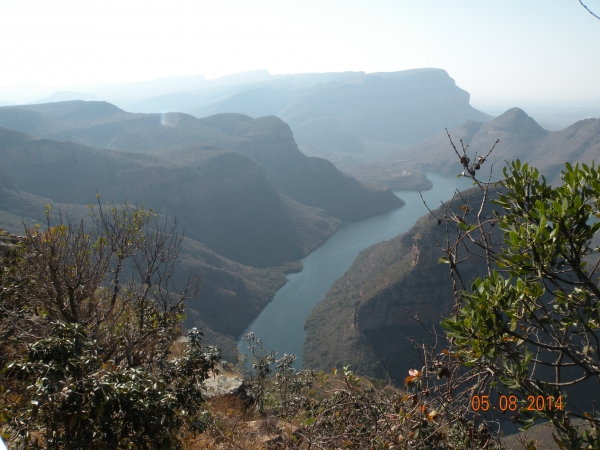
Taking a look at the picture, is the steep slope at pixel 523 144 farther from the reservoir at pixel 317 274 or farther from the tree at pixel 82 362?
the tree at pixel 82 362

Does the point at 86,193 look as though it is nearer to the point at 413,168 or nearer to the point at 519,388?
the point at 519,388

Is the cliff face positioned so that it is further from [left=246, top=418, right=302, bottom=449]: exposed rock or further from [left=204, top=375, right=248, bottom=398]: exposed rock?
[left=246, top=418, right=302, bottom=449]: exposed rock

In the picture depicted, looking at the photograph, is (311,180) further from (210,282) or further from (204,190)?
(210,282)

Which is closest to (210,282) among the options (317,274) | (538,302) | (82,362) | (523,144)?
(317,274)

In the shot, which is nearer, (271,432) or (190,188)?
(271,432)

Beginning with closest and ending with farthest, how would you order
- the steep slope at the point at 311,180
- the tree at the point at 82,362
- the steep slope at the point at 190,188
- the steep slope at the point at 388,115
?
1. the tree at the point at 82,362
2. the steep slope at the point at 190,188
3. the steep slope at the point at 311,180
4. the steep slope at the point at 388,115

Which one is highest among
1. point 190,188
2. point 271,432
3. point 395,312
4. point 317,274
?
point 271,432

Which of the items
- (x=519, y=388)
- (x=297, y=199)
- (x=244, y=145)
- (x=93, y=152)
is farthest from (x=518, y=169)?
(x=244, y=145)

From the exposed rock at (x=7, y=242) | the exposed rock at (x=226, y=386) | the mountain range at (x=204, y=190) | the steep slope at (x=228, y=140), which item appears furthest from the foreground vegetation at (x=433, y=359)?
the steep slope at (x=228, y=140)
